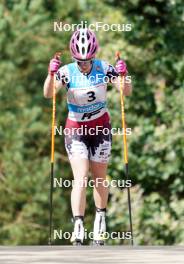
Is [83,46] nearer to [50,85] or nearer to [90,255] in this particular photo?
[50,85]

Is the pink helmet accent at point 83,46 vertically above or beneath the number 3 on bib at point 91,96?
above

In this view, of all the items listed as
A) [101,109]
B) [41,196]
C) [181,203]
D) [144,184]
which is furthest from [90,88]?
[41,196]

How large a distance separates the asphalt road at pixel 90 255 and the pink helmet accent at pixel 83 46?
1991mm

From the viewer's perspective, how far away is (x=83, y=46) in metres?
11.3

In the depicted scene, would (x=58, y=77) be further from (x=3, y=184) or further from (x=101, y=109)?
(x=3, y=184)

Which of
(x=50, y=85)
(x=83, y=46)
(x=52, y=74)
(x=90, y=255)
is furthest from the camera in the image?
(x=50, y=85)

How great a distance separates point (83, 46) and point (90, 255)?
2608mm

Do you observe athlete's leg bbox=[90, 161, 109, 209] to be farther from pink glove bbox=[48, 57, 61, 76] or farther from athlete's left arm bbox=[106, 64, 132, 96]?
pink glove bbox=[48, 57, 61, 76]

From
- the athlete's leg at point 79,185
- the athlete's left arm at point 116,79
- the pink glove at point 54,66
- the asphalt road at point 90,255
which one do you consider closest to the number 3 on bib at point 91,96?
the athlete's left arm at point 116,79

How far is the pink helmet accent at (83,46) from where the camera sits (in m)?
11.2

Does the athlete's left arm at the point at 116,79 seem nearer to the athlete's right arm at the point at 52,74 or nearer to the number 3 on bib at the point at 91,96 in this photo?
the number 3 on bib at the point at 91,96

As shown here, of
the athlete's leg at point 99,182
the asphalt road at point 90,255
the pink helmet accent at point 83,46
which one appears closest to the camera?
the asphalt road at point 90,255

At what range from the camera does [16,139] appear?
32.7m

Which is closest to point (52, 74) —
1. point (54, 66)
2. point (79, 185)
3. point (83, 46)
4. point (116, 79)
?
point (54, 66)
